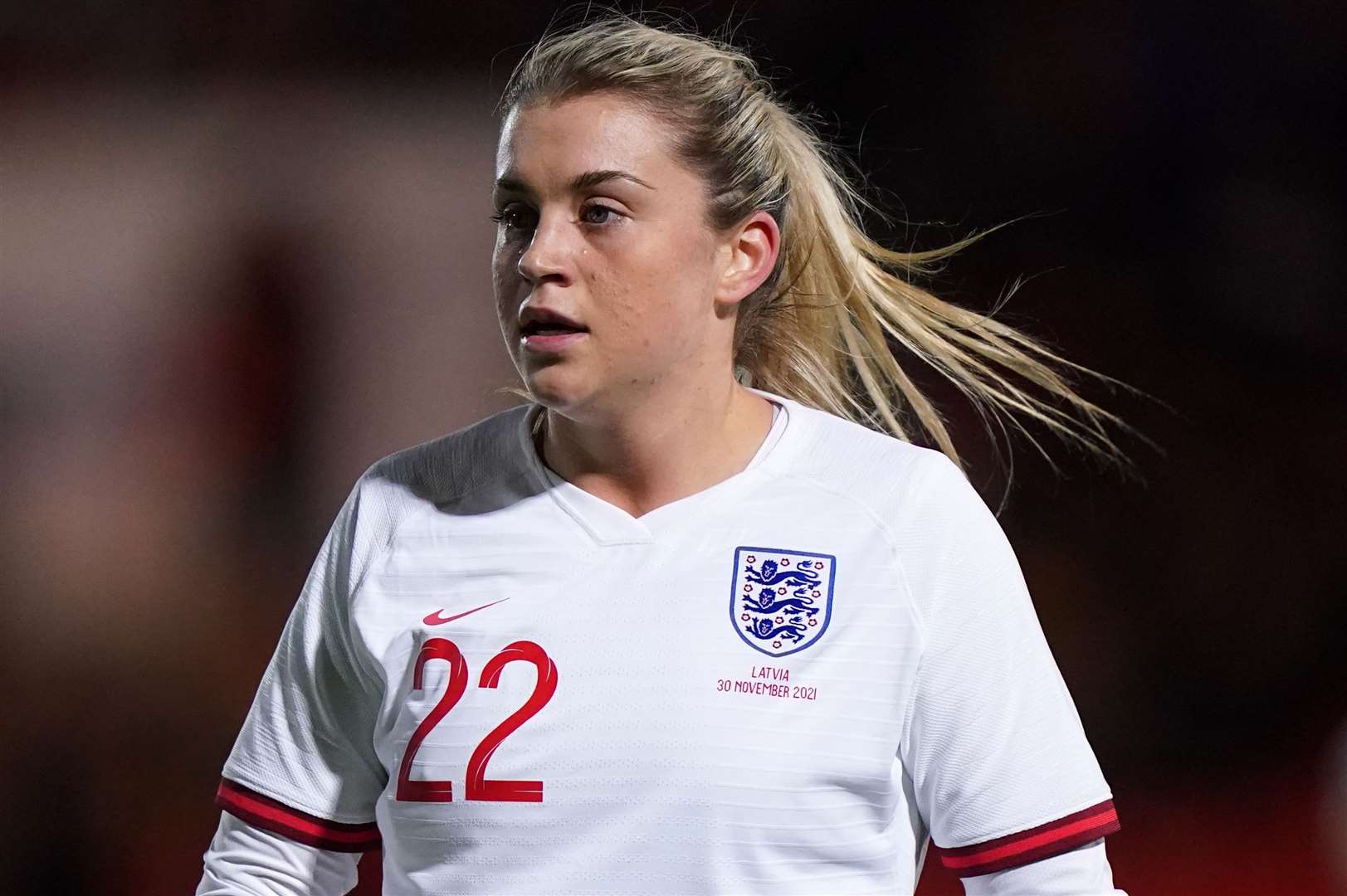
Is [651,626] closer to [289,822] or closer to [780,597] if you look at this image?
[780,597]

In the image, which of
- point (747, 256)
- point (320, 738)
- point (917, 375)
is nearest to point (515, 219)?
point (747, 256)

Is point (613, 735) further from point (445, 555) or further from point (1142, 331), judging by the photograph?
point (1142, 331)

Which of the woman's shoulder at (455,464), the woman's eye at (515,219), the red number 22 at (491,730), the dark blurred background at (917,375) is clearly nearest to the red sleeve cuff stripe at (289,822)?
the red number 22 at (491,730)

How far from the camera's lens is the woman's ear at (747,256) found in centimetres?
128

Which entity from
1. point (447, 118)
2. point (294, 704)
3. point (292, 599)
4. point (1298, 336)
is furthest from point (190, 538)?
point (1298, 336)

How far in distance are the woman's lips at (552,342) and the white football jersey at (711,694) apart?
142 millimetres

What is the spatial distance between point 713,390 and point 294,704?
1.42 ft

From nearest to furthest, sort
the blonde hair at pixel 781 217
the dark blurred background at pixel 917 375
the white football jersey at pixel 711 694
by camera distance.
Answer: the white football jersey at pixel 711 694 → the blonde hair at pixel 781 217 → the dark blurred background at pixel 917 375

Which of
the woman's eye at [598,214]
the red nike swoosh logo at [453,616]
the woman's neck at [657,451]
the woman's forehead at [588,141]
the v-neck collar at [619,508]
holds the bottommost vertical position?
the red nike swoosh logo at [453,616]

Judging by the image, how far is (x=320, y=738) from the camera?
1.28 metres

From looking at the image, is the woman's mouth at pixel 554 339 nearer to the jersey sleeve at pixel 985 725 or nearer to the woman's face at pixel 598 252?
the woman's face at pixel 598 252

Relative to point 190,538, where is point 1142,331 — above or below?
above

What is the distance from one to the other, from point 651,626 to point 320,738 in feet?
1.02

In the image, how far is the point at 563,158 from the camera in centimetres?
119
